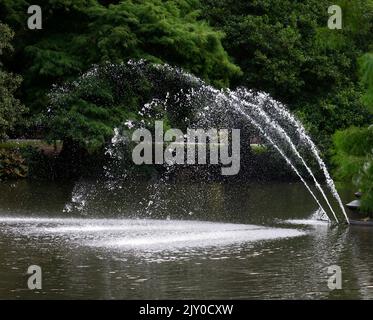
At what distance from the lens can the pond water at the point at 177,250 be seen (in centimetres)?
1259

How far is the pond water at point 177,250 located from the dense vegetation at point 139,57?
24.5ft

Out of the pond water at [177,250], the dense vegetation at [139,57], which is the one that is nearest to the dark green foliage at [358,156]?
the pond water at [177,250]

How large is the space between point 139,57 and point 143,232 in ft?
53.9

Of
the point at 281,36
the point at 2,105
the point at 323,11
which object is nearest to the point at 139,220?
the point at 2,105

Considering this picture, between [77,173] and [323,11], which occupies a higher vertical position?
[323,11]

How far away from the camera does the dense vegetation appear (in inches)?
1304

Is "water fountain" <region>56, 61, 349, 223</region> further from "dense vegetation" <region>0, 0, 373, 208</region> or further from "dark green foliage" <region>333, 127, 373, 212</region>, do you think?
"dark green foliage" <region>333, 127, 373, 212</region>

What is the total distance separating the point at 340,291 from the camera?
12539 millimetres

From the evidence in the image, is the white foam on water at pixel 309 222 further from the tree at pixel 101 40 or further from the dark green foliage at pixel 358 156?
the tree at pixel 101 40

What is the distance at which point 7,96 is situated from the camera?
Answer: 3253 centimetres

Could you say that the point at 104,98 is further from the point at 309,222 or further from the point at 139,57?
the point at 309,222

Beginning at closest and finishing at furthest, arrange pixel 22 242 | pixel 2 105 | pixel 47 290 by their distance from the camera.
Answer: pixel 47 290
pixel 22 242
pixel 2 105

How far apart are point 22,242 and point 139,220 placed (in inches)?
Result: 180

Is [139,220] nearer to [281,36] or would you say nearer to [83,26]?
[83,26]
